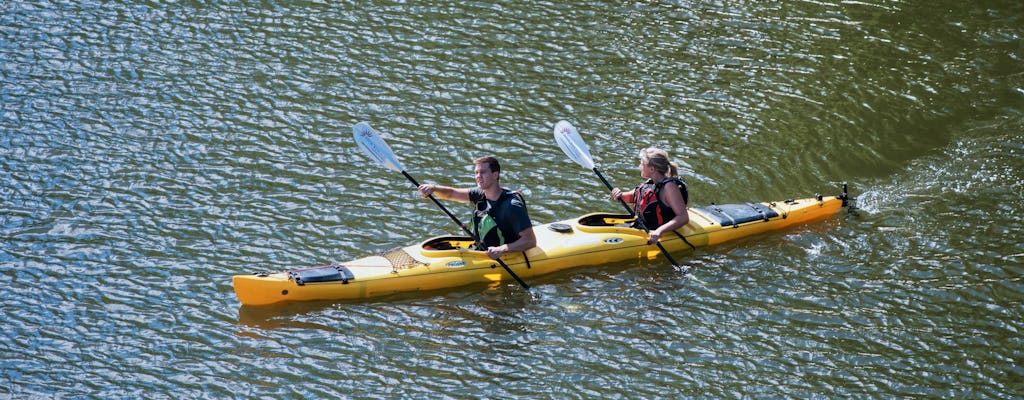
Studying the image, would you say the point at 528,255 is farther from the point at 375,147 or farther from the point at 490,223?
the point at 375,147

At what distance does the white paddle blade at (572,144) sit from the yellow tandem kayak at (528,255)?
70cm

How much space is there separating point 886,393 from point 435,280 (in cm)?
402

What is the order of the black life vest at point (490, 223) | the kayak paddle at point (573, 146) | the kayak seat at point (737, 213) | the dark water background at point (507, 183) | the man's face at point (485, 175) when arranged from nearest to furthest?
the dark water background at point (507, 183)
the man's face at point (485, 175)
the black life vest at point (490, 223)
the kayak seat at point (737, 213)
the kayak paddle at point (573, 146)

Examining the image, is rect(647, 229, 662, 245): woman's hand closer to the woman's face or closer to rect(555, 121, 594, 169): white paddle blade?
the woman's face

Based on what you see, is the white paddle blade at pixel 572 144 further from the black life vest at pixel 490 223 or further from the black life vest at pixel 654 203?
the black life vest at pixel 490 223

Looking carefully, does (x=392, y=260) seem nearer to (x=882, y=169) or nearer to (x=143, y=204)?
(x=143, y=204)

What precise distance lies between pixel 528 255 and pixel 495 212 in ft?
1.87

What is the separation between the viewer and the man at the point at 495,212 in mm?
9570

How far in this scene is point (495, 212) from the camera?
32.0 ft

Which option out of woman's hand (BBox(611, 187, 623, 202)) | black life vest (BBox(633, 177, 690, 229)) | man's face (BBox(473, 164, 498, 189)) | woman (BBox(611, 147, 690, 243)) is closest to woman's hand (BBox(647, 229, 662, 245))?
woman (BBox(611, 147, 690, 243))

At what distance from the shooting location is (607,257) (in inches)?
408

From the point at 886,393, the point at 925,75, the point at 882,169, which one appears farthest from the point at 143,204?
the point at 925,75

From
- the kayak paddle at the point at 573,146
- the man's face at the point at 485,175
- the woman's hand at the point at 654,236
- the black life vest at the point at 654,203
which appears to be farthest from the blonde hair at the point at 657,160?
the man's face at the point at 485,175

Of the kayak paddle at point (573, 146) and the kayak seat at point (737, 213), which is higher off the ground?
the kayak paddle at point (573, 146)
